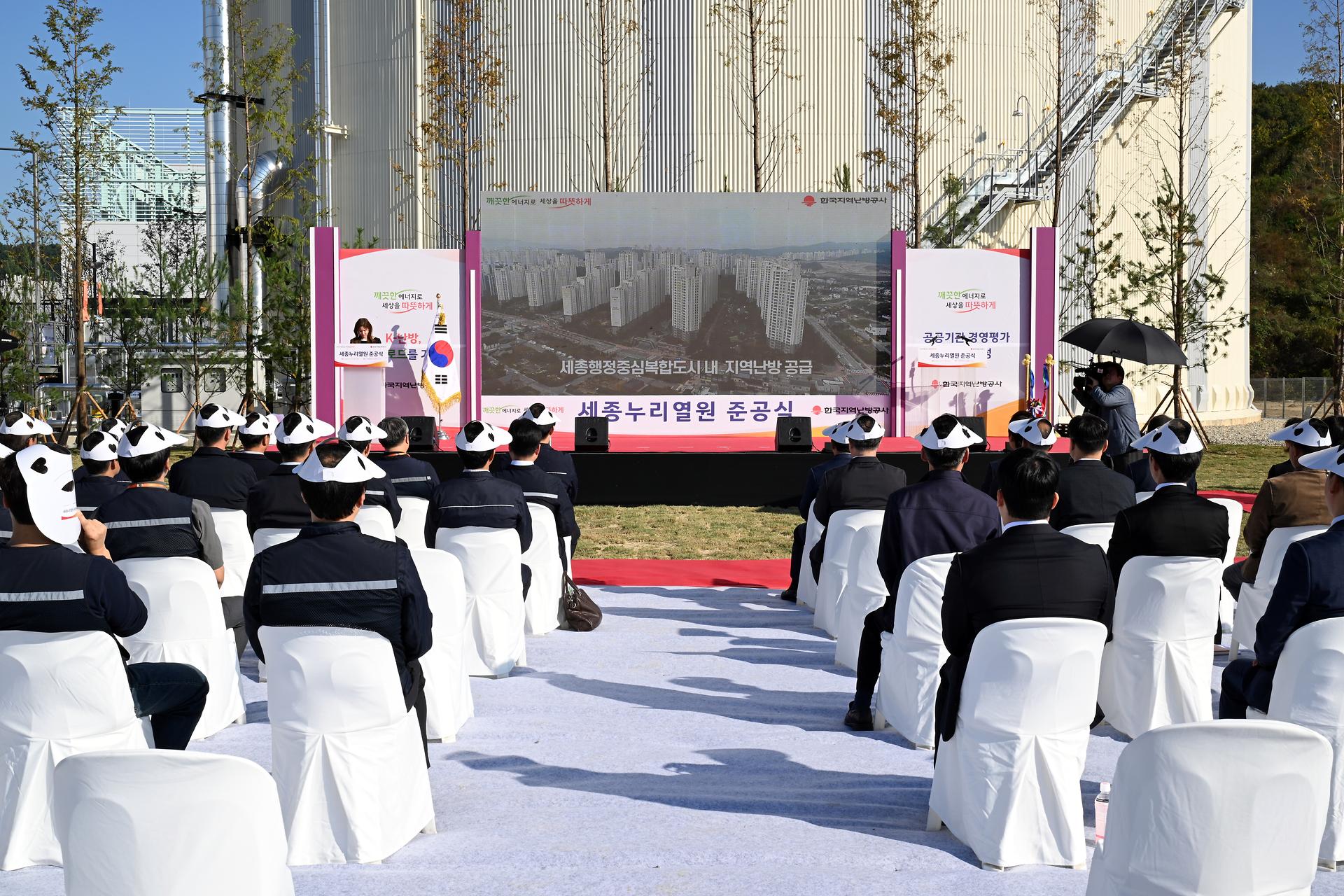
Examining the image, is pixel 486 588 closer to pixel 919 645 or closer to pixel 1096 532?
pixel 919 645

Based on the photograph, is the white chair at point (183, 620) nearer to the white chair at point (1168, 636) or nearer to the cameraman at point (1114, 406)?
the white chair at point (1168, 636)

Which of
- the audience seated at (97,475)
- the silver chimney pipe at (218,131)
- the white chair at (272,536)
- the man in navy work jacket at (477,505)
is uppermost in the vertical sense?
the silver chimney pipe at (218,131)

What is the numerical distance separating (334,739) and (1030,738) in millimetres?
2217

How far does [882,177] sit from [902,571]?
2252 centimetres

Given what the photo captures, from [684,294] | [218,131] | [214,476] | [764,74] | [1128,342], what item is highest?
[764,74]

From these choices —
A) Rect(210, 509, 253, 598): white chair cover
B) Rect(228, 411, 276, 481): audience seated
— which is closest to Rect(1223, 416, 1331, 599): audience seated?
Rect(210, 509, 253, 598): white chair cover

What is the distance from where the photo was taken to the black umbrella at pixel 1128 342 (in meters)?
11.4

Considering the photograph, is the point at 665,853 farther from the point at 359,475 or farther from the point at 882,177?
the point at 882,177

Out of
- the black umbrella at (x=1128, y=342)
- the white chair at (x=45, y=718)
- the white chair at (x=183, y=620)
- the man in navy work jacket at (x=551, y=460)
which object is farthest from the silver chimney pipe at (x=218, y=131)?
the white chair at (x=45, y=718)

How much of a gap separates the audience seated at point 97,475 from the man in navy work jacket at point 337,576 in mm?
2365

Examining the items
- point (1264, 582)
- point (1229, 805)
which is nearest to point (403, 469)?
point (1264, 582)

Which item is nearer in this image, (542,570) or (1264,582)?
(1264,582)

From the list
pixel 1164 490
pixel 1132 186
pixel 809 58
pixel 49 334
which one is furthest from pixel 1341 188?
pixel 49 334

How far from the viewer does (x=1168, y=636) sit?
567 centimetres
